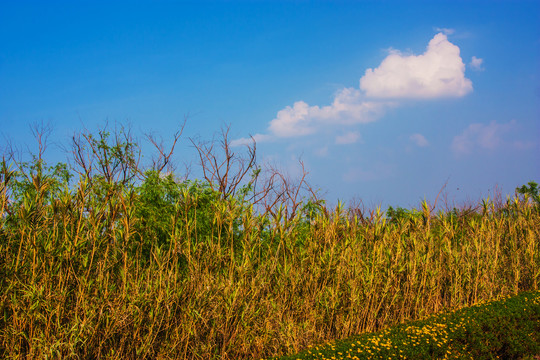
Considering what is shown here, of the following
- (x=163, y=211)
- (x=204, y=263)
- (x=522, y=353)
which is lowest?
(x=522, y=353)

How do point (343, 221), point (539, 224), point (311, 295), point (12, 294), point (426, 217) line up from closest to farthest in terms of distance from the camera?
point (12, 294), point (311, 295), point (343, 221), point (426, 217), point (539, 224)

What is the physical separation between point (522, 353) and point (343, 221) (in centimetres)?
283

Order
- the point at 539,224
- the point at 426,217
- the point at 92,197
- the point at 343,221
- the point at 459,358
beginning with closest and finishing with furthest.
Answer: the point at 92,197
the point at 459,358
the point at 343,221
the point at 426,217
the point at 539,224

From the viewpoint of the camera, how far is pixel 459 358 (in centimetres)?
440

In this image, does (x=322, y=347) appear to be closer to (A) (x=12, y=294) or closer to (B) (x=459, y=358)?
(B) (x=459, y=358)

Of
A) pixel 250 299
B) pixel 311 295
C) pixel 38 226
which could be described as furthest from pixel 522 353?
pixel 38 226

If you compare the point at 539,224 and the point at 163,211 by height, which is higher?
the point at 539,224

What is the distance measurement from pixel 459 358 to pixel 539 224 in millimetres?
6535

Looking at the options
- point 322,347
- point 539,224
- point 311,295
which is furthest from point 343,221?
point 539,224

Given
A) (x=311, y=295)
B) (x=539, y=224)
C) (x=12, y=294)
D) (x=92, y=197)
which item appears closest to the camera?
(x=12, y=294)

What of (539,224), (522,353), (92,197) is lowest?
(522,353)

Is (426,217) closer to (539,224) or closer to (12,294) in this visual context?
(539,224)

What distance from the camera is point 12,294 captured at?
3.49 m

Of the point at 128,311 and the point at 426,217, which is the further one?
the point at 426,217
